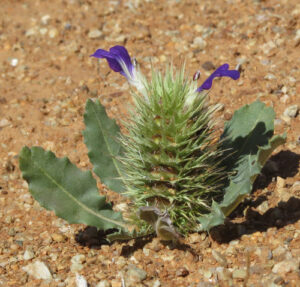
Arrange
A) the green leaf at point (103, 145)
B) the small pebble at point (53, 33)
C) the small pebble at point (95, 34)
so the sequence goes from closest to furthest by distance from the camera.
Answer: the green leaf at point (103, 145) → the small pebble at point (95, 34) → the small pebble at point (53, 33)

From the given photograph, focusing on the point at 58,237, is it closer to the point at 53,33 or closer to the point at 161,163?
the point at 161,163

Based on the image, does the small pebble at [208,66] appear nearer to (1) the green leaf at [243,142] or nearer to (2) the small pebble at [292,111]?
(2) the small pebble at [292,111]

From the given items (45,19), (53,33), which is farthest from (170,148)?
(45,19)

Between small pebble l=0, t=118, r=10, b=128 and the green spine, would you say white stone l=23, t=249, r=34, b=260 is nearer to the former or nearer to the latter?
the green spine

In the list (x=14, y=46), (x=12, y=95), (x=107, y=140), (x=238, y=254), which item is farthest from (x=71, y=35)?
(x=238, y=254)

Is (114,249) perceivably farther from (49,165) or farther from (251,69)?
(251,69)

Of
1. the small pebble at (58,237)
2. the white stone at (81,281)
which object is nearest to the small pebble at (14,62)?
the small pebble at (58,237)

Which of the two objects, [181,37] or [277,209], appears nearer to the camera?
[277,209]
